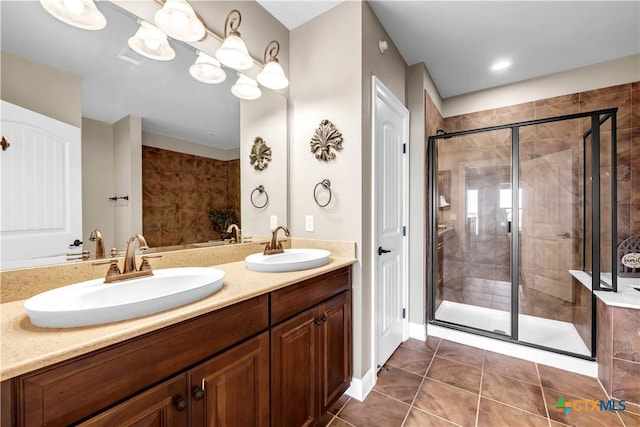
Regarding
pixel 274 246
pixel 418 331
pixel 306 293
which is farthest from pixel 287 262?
pixel 418 331

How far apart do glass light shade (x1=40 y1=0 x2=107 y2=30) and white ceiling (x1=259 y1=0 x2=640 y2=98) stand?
42.3 inches

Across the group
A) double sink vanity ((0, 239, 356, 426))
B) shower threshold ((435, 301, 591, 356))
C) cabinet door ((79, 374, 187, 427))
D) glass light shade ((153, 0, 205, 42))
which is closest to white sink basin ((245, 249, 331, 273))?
double sink vanity ((0, 239, 356, 426))

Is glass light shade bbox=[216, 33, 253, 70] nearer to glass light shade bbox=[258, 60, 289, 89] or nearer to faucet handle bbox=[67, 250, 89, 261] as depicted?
glass light shade bbox=[258, 60, 289, 89]

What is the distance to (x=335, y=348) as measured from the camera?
61.1 inches

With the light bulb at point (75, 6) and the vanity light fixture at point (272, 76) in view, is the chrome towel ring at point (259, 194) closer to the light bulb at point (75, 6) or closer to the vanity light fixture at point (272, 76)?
the vanity light fixture at point (272, 76)

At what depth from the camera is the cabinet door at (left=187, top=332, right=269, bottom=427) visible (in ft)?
2.89

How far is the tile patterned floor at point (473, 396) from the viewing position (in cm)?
155

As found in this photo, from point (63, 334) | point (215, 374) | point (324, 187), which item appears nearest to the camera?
point (63, 334)

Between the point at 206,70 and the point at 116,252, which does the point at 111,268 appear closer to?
the point at 116,252

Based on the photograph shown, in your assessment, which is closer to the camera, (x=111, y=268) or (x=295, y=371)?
(x=111, y=268)

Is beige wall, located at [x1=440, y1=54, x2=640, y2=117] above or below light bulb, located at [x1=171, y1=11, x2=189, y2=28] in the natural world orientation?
above

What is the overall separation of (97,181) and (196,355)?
2.74ft

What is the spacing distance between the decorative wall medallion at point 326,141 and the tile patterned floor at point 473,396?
165 centimetres

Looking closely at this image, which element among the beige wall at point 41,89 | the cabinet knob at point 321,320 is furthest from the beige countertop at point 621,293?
the beige wall at point 41,89
